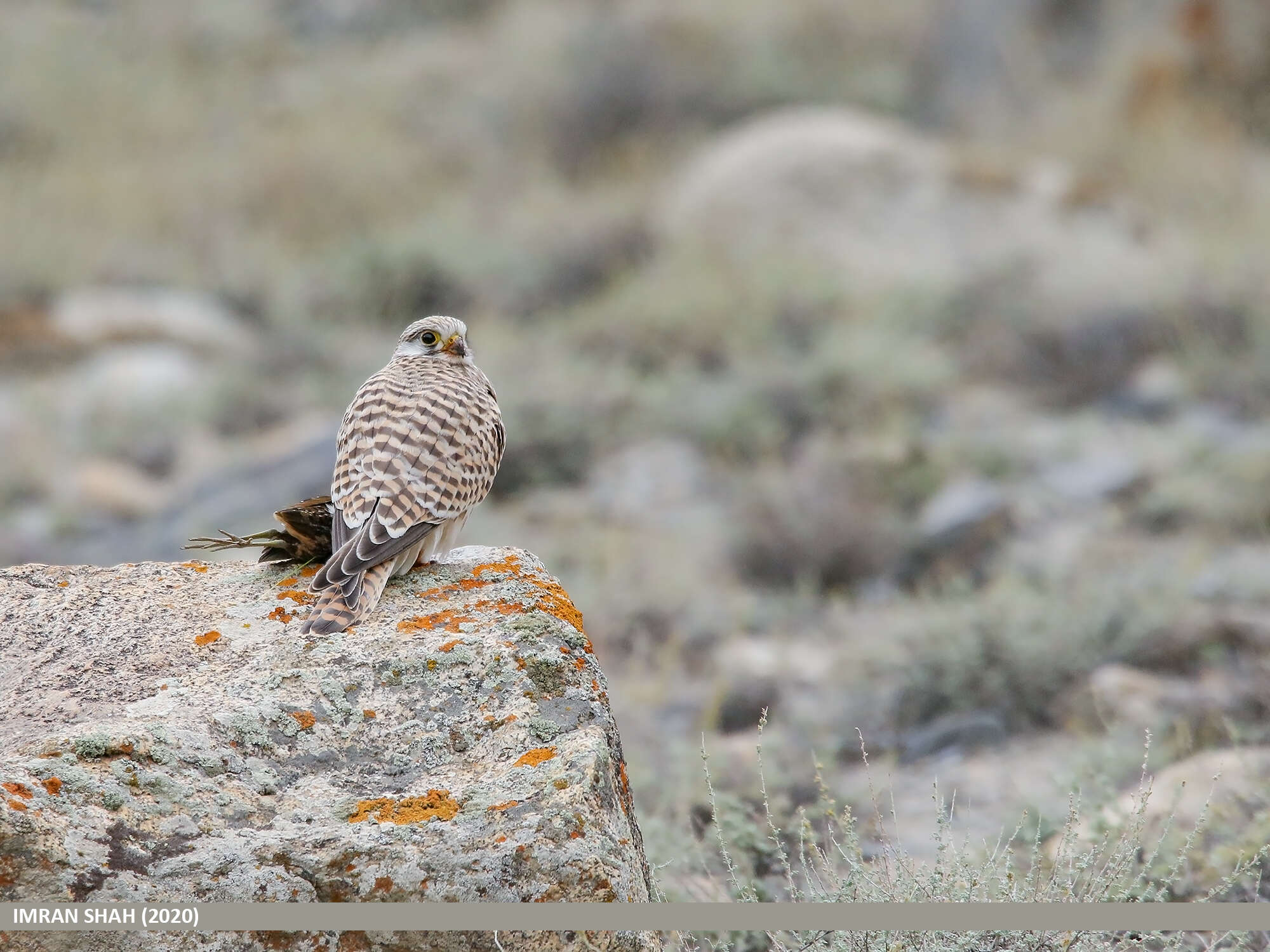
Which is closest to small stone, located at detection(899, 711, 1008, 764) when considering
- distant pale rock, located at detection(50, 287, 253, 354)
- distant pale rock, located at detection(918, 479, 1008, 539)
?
distant pale rock, located at detection(918, 479, 1008, 539)


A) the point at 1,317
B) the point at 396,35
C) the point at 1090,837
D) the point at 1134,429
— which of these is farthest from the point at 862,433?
the point at 396,35

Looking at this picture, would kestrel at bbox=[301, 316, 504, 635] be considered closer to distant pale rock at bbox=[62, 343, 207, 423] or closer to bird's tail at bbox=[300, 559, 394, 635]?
bird's tail at bbox=[300, 559, 394, 635]

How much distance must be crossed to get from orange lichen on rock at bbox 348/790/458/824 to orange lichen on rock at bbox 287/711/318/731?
21 cm

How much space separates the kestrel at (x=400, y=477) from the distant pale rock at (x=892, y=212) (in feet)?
28.9

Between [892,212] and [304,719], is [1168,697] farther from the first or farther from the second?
[892,212]

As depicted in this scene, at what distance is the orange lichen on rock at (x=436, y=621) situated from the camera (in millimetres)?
2676

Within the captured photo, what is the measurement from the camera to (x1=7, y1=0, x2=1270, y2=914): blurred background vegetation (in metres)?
5.47

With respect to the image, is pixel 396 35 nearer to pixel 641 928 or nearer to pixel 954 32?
pixel 954 32

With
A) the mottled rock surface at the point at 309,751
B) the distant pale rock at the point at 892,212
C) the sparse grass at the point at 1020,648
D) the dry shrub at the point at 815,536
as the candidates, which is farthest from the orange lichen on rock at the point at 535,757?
the distant pale rock at the point at 892,212

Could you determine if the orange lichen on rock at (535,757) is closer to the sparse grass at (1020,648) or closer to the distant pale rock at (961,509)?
the sparse grass at (1020,648)

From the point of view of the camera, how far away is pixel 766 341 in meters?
10.8
